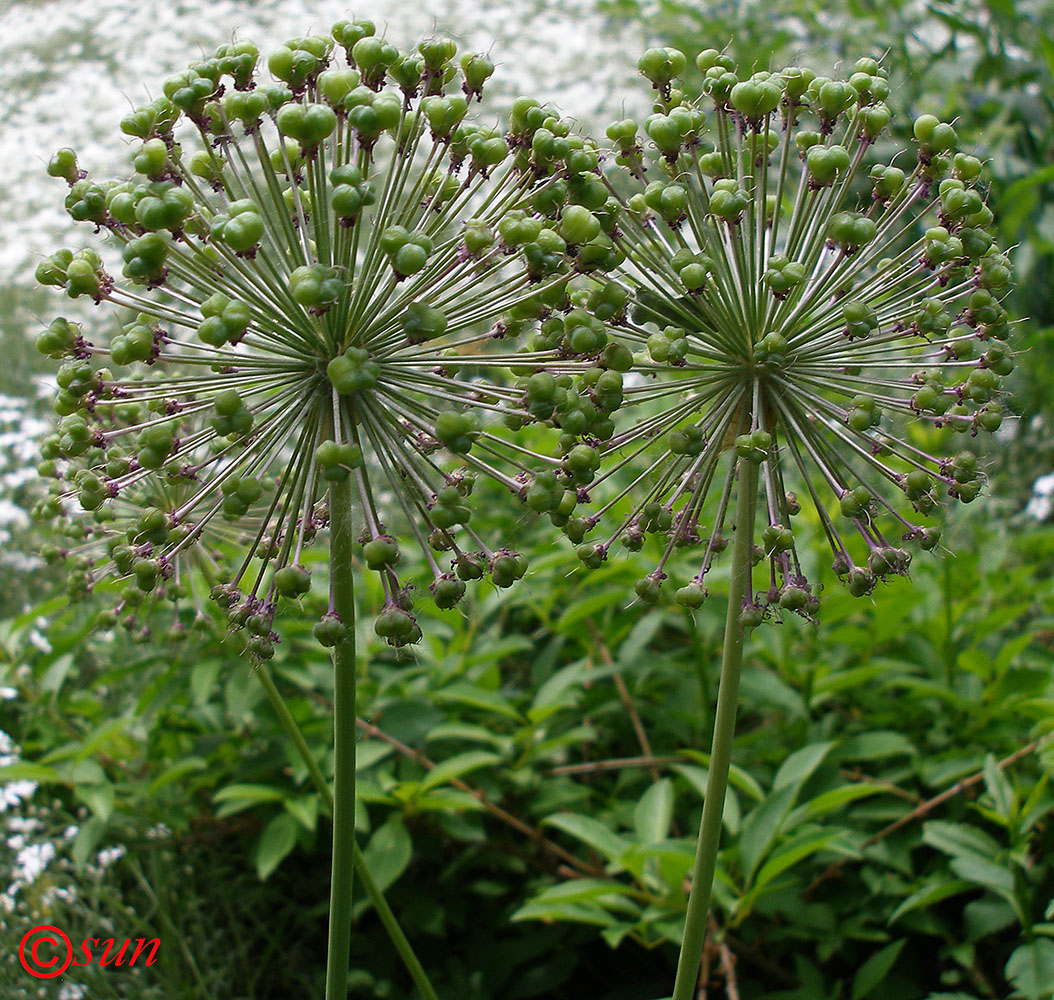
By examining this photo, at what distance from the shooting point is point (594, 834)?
2.51 m

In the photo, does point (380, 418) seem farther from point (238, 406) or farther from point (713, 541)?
→ point (713, 541)

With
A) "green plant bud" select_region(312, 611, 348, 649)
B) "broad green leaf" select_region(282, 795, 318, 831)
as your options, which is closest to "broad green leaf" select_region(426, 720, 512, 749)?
"broad green leaf" select_region(282, 795, 318, 831)

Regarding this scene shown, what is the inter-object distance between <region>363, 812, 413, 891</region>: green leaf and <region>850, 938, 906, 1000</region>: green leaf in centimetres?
122

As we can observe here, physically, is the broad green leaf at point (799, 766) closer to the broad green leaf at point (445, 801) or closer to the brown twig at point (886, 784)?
the brown twig at point (886, 784)

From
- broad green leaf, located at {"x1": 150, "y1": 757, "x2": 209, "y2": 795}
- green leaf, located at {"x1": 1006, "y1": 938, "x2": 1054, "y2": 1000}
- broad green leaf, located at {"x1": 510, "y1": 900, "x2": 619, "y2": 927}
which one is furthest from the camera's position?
broad green leaf, located at {"x1": 150, "y1": 757, "x2": 209, "y2": 795}

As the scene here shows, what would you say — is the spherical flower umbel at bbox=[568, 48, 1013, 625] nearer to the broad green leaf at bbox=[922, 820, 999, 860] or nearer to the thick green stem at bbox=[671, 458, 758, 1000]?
the thick green stem at bbox=[671, 458, 758, 1000]

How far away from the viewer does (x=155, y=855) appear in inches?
121

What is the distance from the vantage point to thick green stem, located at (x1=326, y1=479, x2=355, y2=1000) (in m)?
1.59

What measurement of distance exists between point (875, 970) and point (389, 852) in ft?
4.30

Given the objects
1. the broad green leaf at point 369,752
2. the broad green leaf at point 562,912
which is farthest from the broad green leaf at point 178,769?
the broad green leaf at point 562,912

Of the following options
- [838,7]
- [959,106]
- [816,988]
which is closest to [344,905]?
[816,988]

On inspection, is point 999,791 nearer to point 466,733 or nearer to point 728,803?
point 728,803

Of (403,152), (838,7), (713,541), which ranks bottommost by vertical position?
(713,541)

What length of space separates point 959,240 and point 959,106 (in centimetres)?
565
